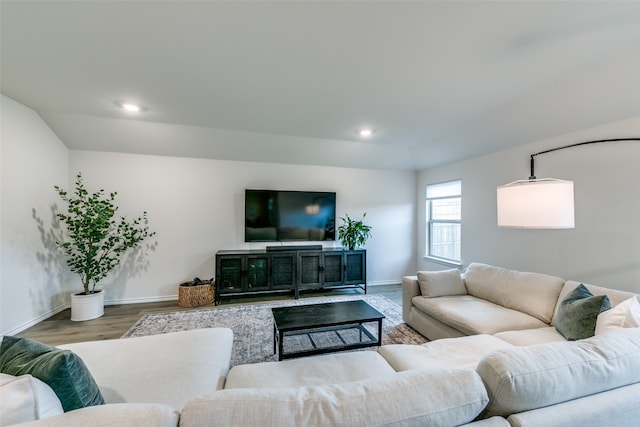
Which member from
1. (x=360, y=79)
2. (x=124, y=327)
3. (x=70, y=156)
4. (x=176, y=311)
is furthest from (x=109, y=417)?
(x=70, y=156)

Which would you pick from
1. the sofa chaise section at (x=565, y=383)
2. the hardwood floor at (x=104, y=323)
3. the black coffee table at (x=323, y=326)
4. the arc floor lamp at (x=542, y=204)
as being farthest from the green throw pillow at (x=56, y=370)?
the arc floor lamp at (x=542, y=204)

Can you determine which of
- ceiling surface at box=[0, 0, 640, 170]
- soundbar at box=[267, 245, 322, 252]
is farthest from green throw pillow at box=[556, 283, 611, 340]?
soundbar at box=[267, 245, 322, 252]

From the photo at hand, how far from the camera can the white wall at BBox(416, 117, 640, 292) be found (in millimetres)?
2256

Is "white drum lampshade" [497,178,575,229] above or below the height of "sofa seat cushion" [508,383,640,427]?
above

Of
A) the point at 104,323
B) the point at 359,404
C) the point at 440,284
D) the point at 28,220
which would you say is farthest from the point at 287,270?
the point at 359,404

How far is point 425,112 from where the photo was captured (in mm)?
2922

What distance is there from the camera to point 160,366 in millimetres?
1395

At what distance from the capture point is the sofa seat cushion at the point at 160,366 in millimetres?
1188

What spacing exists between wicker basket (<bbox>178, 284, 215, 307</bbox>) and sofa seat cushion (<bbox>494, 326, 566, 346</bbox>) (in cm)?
358

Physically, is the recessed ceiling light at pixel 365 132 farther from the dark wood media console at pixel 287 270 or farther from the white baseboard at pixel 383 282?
the white baseboard at pixel 383 282

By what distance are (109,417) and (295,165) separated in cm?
412

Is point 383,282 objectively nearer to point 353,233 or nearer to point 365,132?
point 353,233

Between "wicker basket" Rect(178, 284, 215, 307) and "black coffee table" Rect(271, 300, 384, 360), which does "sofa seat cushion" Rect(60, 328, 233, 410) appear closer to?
"black coffee table" Rect(271, 300, 384, 360)

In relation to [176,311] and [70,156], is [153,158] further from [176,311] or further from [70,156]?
[176,311]
